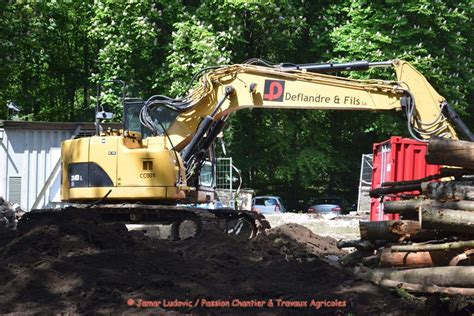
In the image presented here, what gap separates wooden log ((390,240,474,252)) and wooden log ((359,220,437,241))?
212 millimetres

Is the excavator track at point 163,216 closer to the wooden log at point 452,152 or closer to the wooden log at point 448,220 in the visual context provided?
the wooden log at point 452,152

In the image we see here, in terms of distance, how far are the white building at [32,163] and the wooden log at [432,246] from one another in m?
15.7

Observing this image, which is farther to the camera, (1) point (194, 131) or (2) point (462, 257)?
(1) point (194, 131)

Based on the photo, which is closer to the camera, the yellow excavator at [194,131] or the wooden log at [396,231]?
the wooden log at [396,231]

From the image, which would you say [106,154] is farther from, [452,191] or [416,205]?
[452,191]

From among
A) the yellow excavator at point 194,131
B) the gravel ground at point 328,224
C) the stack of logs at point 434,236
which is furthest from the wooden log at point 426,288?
the gravel ground at point 328,224

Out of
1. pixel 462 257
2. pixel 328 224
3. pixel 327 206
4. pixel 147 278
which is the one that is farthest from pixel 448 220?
pixel 327 206

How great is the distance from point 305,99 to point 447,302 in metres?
7.92

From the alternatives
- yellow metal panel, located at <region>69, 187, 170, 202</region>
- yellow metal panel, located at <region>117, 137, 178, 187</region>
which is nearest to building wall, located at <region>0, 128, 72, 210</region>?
yellow metal panel, located at <region>69, 187, 170, 202</region>

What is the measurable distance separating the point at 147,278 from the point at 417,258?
2.88 metres

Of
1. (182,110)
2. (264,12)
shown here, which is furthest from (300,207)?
(182,110)

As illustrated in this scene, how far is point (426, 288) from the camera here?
7.46 metres

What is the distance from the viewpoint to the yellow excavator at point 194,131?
14.1 m

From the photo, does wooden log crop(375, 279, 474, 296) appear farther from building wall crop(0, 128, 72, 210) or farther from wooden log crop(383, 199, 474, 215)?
building wall crop(0, 128, 72, 210)
